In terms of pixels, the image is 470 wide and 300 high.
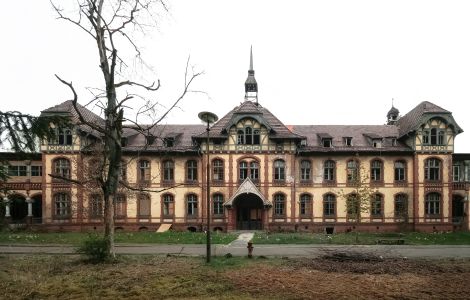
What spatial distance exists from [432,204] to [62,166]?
109 feet

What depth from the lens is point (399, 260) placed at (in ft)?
50.5

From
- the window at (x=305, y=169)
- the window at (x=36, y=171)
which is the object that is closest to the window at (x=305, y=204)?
the window at (x=305, y=169)

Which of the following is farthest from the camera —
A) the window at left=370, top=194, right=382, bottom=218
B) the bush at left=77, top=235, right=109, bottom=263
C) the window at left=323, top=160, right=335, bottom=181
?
the window at left=323, top=160, right=335, bottom=181

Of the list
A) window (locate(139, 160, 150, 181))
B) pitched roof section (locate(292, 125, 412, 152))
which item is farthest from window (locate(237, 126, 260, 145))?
window (locate(139, 160, 150, 181))

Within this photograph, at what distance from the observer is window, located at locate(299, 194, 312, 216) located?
3172cm

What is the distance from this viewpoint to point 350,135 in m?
34.3

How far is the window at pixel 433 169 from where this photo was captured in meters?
31.8

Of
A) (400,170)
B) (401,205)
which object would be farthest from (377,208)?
(400,170)

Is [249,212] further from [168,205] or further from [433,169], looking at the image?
[433,169]

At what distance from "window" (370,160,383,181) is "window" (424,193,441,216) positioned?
463 centimetres

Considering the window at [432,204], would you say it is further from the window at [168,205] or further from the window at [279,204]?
the window at [168,205]

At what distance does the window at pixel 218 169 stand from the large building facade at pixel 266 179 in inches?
3.5

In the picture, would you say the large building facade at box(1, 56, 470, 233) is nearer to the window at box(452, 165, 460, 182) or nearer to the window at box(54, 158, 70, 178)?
the window at box(54, 158, 70, 178)

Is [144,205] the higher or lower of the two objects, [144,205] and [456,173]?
the lower
